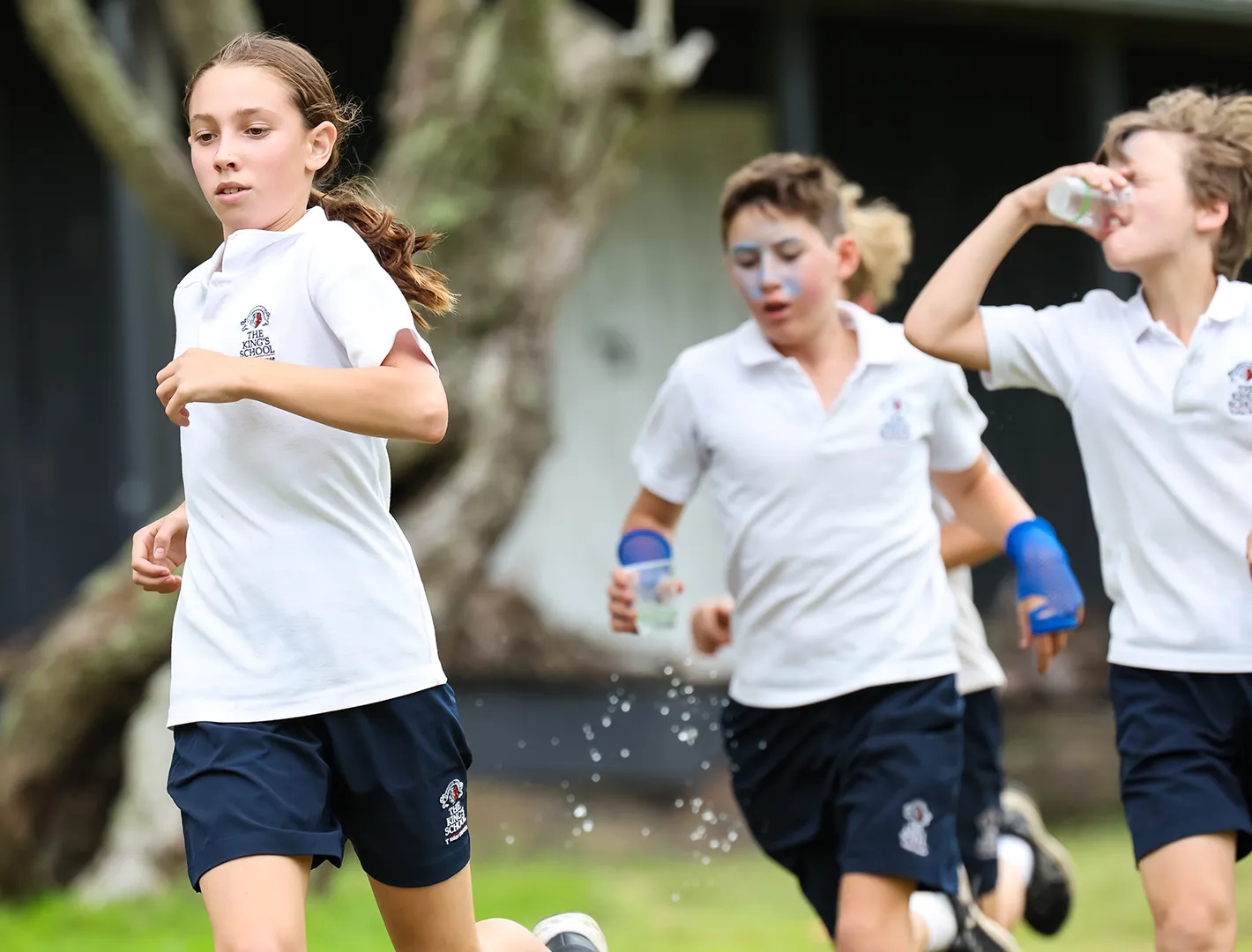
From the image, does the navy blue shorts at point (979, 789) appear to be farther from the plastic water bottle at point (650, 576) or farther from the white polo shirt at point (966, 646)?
the plastic water bottle at point (650, 576)

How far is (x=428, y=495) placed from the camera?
266 inches

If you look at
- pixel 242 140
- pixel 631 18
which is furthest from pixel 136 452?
pixel 242 140

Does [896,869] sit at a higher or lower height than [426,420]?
lower

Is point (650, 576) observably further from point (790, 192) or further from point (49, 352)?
point (49, 352)

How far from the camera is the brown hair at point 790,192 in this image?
14.0 feet

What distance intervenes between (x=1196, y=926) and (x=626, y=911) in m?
3.69

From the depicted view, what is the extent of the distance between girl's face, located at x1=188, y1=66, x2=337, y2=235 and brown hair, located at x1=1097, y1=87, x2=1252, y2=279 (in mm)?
1649

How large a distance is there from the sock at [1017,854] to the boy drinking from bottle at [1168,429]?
1.88 m

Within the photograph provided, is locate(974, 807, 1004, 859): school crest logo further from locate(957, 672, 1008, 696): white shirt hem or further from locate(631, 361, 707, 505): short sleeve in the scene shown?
locate(631, 361, 707, 505): short sleeve

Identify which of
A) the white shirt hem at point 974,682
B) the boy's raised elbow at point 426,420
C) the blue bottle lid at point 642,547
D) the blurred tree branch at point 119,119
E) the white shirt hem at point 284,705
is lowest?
the white shirt hem at point 974,682

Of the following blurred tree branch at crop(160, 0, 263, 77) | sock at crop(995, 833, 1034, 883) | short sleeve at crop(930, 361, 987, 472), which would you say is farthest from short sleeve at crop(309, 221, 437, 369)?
blurred tree branch at crop(160, 0, 263, 77)

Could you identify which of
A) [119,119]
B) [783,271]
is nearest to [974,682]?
[783,271]

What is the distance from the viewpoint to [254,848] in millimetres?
2881

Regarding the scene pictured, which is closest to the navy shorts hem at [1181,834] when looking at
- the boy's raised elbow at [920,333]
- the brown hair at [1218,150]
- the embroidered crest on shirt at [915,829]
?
the embroidered crest on shirt at [915,829]
